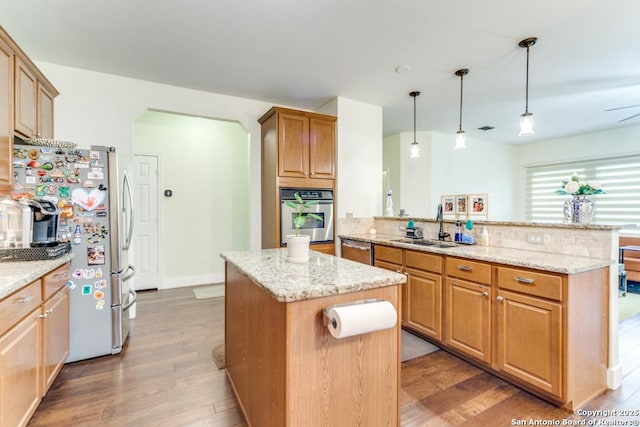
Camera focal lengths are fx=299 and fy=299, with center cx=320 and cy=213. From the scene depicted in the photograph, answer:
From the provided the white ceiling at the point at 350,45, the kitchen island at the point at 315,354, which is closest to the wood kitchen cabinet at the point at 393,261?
the kitchen island at the point at 315,354

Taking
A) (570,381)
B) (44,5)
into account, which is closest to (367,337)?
(570,381)

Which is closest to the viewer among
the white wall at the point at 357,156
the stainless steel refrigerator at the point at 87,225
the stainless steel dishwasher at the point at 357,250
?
the stainless steel refrigerator at the point at 87,225

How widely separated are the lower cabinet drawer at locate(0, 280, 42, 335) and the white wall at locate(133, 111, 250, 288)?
283cm

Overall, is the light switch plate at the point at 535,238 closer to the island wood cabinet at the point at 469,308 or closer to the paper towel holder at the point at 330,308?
the island wood cabinet at the point at 469,308

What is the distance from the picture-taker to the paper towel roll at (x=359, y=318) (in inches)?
46.3

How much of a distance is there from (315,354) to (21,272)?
1.74 metres

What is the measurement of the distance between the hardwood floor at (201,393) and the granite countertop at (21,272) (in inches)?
33.7

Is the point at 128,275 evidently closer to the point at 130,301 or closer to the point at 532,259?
the point at 130,301

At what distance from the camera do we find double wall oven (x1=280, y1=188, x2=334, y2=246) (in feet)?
11.6

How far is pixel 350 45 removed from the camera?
265 cm

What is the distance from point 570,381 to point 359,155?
10.1ft

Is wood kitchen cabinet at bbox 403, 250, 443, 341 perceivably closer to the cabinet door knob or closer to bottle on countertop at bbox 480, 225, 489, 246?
bottle on countertop at bbox 480, 225, 489, 246

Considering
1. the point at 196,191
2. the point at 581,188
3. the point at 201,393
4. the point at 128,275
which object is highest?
the point at 196,191

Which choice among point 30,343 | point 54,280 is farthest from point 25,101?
point 30,343
